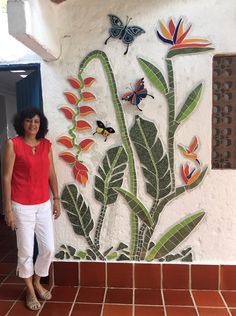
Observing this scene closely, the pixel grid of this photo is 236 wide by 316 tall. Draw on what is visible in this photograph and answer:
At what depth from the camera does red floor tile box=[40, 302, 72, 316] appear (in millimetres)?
2326

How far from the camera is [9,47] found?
102 inches

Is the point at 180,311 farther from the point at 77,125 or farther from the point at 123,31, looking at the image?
the point at 123,31

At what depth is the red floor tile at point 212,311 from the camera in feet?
7.47

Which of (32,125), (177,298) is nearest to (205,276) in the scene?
(177,298)

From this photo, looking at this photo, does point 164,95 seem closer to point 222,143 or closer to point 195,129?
point 195,129

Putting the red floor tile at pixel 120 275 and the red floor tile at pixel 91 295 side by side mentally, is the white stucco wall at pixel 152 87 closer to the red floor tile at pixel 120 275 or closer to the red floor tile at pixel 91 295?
the red floor tile at pixel 120 275

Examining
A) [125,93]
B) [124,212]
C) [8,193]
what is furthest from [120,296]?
[125,93]

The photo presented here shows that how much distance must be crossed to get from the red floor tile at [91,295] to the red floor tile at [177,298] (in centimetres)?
49

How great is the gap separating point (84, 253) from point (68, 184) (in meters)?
0.58

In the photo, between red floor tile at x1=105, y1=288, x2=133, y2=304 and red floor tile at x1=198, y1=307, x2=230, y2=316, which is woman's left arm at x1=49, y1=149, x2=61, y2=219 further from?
red floor tile at x1=198, y1=307, x2=230, y2=316

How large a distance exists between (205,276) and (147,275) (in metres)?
0.45

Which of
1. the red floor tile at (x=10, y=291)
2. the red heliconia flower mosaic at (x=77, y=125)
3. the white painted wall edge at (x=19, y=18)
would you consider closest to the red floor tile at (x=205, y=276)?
the red heliconia flower mosaic at (x=77, y=125)

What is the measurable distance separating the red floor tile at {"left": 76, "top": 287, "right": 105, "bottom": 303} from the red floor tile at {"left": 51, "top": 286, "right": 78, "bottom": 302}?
54 mm

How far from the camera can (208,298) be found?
8.15 feet
